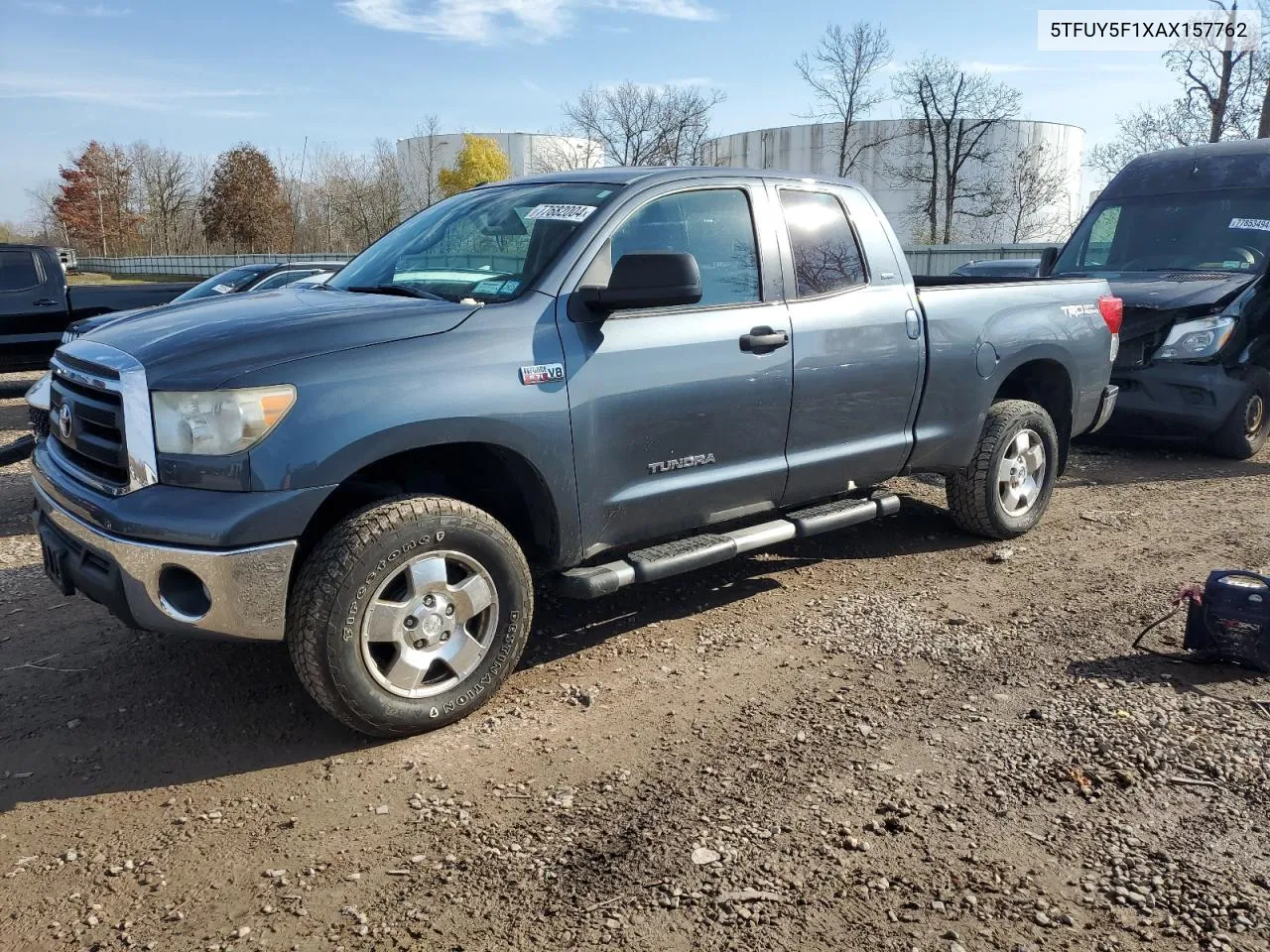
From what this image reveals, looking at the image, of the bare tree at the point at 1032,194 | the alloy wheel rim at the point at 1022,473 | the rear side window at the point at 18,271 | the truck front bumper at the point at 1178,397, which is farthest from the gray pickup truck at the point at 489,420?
the bare tree at the point at 1032,194

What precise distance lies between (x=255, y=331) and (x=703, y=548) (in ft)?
6.29

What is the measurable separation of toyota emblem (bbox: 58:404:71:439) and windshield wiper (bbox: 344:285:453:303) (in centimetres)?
117

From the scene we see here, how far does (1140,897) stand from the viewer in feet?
8.87

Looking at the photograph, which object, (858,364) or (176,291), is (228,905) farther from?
(176,291)

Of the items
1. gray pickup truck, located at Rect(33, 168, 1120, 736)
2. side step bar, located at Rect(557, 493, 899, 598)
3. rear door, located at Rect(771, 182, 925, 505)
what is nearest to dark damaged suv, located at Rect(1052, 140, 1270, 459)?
gray pickup truck, located at Rect(33, 168, 1120, 736)

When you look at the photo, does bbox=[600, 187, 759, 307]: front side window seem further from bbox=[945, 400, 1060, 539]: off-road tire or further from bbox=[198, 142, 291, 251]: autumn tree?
bbox=[198, 142, 291, 251]: autumn tree

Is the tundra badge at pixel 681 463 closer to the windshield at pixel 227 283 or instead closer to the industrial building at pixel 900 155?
the windshield at pixel 227 283

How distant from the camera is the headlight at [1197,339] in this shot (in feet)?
25.9

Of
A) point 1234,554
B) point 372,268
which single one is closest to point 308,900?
point 372,268

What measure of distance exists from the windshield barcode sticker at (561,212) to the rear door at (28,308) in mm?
9485

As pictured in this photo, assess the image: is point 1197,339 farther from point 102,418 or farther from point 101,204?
point 101,204

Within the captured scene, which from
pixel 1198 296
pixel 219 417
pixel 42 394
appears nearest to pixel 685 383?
pixel 219 417

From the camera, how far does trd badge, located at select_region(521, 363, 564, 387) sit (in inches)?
144

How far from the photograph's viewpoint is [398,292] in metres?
4.14
